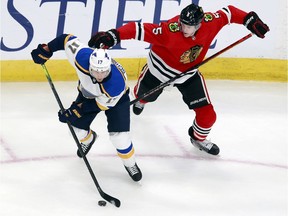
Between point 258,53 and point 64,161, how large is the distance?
76.9 inches

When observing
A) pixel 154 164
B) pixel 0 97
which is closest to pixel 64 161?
pixel 154 164

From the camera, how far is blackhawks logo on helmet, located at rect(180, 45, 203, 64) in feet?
11.2

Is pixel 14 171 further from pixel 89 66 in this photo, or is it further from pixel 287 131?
pixel 287 131

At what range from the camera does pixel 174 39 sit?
3.33 meters

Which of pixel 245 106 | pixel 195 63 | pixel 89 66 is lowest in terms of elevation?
pixel 245 106

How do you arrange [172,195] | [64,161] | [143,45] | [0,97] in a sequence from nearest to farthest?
[172,195], [64,161], [0,97], [143,45]

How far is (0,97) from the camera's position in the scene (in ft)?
14.1

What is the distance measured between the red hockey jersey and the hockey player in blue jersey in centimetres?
26

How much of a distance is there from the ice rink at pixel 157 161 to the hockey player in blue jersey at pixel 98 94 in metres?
0.22

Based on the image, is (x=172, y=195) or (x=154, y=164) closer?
(x=172, y=195)

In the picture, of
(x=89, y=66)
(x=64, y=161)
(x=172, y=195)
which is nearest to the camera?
(x=89, y=66)

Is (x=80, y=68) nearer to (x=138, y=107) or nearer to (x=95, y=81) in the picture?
(x=95, y=81)

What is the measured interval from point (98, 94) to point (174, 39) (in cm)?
57

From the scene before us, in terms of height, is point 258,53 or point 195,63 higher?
point 195,63
